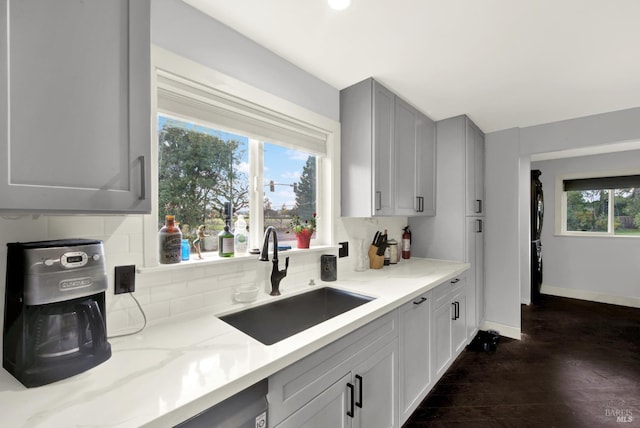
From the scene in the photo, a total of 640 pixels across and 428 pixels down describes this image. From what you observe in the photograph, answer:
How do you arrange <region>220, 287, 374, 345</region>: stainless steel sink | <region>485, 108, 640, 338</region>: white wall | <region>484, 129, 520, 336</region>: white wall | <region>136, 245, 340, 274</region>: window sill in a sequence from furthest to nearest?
1. <region>484, 129, 520, 336</region>: white wall
2. <region>485, 108, 640, 338</region>: white wall
3. <region>220, 287, 374, 345</region>: stainless steel sink
4. <region>136, 245, 340, 274</region>: window sill

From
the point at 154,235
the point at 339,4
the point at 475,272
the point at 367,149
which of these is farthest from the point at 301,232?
the point at 475,272

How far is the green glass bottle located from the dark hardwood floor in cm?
158

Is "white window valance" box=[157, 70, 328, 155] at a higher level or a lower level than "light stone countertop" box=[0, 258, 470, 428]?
higher

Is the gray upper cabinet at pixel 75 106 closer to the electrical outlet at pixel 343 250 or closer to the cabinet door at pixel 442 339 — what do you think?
the electrical outlet at pixel 343 250

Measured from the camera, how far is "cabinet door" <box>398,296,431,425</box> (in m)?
1.67

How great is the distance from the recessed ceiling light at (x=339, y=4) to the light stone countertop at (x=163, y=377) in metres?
1.43

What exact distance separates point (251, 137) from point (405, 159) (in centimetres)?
137

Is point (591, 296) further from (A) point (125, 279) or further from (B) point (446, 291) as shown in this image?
(A) point (125, 279)

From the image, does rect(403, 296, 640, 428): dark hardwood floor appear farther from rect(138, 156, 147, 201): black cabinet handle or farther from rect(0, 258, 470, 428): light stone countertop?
rect(138, 156, 147, 201): black cabinet handle

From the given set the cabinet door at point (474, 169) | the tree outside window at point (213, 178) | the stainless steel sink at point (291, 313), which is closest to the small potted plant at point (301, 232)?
the tree outside window at point (213, 178)

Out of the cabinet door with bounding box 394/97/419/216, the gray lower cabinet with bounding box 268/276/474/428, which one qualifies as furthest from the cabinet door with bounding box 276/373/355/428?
the cabinet door with bounding box 394/97/419/216

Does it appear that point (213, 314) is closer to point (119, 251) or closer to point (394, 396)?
point (119, 251)

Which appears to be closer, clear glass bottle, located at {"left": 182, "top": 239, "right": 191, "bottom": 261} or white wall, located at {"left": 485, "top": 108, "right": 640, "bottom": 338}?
clear glass bottle, located at {"left": 182, "top": 239, "right": 191, "bottom": 261}

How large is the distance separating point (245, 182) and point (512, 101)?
232 cm
